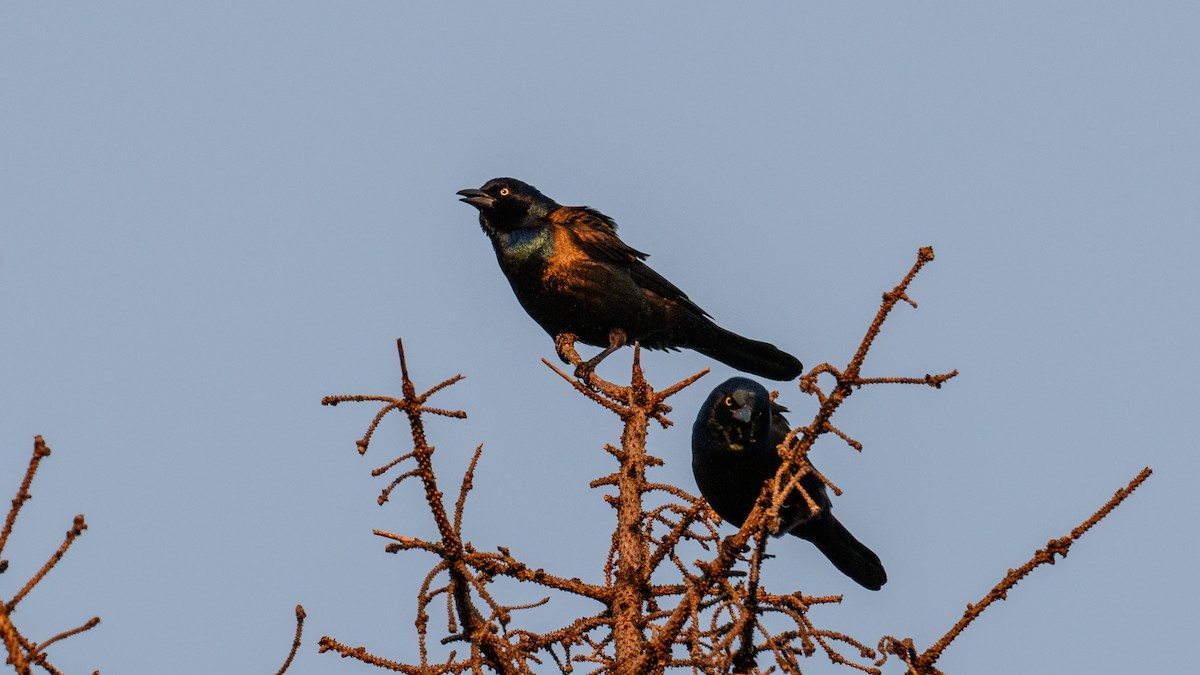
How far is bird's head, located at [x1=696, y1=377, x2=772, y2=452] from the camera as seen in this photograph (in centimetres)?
657

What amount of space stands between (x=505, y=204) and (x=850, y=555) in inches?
123

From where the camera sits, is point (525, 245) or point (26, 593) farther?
point (525, 245)

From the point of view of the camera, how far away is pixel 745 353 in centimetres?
921

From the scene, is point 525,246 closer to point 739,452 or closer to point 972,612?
point 739,452

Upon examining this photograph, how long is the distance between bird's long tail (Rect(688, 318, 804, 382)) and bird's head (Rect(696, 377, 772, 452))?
2.46 metres

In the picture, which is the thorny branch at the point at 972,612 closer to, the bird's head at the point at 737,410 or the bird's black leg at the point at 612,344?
the bird's head at the point at 737,410

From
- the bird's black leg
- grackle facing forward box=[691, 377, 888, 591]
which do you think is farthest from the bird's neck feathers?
grackle facing forward box=[691, 377, 888, 591]

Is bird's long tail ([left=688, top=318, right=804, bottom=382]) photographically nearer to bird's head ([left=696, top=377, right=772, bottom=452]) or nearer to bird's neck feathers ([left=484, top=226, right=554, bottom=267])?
bird's neck feathers ([left=484, top=226, right=554, bottom=267])

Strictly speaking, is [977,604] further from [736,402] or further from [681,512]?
[736,402]

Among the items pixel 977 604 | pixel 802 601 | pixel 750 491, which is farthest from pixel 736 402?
pixel 977 604

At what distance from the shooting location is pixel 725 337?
362 inches

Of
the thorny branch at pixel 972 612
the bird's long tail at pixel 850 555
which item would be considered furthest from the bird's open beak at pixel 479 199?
the thorny branch at pixel 972 612

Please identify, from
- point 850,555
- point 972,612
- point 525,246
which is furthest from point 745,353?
point 972,612

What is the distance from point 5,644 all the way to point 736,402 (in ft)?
13.3
